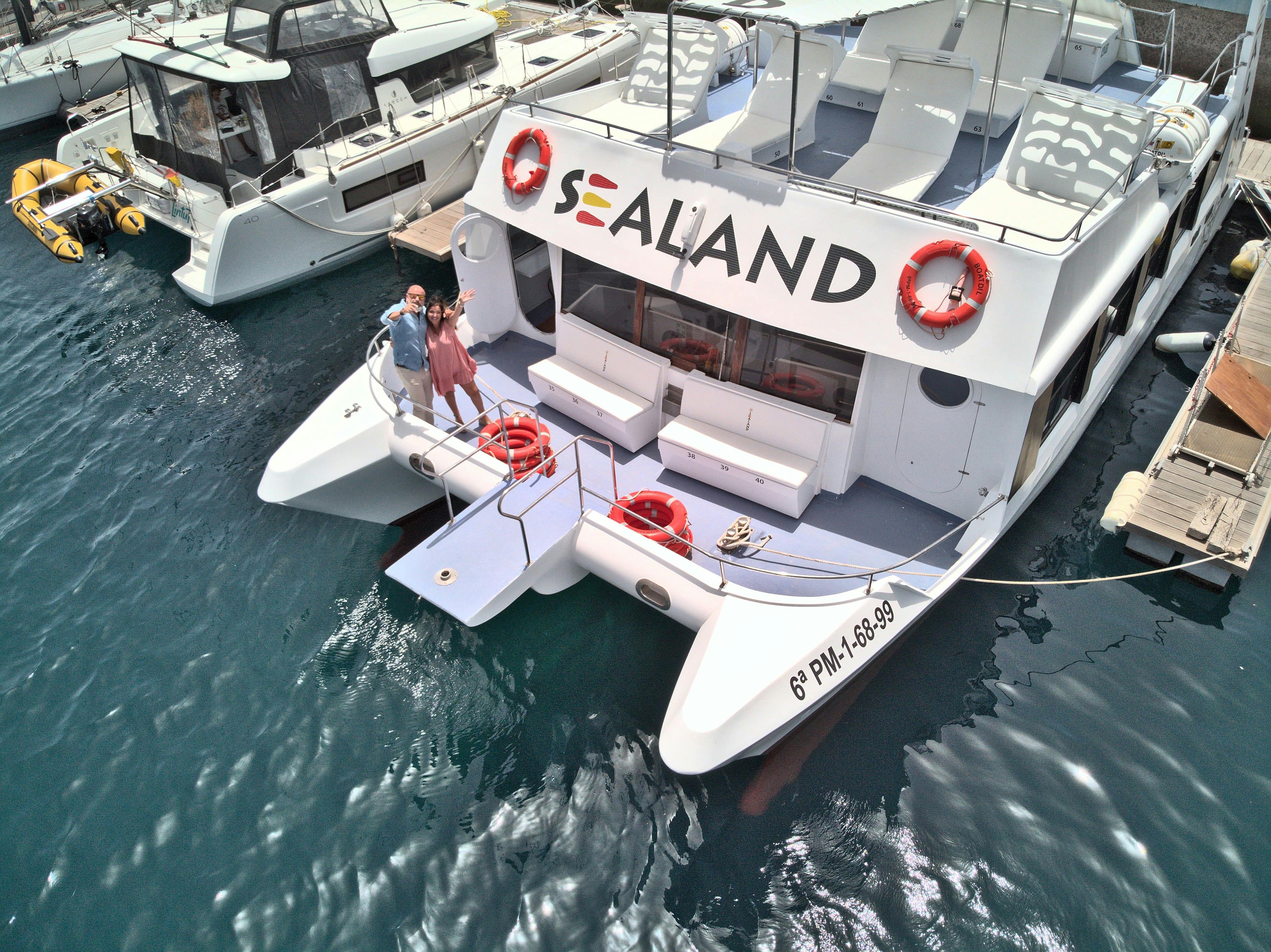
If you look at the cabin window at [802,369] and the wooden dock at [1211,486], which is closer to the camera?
the cabin window at [802,369]

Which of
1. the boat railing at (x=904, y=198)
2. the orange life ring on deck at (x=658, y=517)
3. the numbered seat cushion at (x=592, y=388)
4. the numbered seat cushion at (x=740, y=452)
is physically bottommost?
the orange life ring on deck at (x=658, y=517)

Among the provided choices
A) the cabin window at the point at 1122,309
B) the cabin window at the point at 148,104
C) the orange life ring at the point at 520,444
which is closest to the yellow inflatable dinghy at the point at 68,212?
the cabin window at the point at 148,104

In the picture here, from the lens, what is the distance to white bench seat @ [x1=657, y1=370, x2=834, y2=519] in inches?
295

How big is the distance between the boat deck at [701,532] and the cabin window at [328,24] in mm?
9075

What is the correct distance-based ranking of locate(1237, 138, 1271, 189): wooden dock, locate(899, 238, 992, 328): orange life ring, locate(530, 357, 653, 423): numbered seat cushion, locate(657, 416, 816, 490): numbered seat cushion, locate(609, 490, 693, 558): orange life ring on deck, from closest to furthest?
locate(899, 238, 992, 328): orange life ring, locate(609, 490, 693, 558): orange life ring on deck, locate(657, 416, 816, 490): numbered seat cushion, locate(530, 357, 653, 423): numbered seat cushion, locate(1237, 138, 1271, 189): wooden dock

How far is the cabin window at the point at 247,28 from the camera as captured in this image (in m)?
14.3

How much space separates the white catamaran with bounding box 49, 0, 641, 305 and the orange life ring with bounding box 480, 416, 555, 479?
7.37m

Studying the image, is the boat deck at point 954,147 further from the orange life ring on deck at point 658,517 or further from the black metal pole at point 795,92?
the orange life ring on deck at point 658,517

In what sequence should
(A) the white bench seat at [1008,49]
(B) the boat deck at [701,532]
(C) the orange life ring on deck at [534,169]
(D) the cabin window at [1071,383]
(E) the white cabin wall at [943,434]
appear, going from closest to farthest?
(B) the boat deck at [701,532] → (E) the white cabin wall at [943,434] → (D) the cabin window at [1071,383] → (C) the orange life ring on deck at [534,169] → (A) the white bench seat at [1008,49]

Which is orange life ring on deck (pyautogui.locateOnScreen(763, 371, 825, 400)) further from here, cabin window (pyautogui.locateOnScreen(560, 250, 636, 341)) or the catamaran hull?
the catamaran hull

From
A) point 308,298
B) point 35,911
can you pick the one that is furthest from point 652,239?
point 308,298

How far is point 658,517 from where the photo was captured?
7.52 m

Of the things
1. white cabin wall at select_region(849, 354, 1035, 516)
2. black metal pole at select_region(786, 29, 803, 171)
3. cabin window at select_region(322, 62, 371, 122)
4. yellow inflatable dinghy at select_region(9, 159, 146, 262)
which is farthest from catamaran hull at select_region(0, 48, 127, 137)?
white cabin wall at select_region(849, 354, 1035, 516)

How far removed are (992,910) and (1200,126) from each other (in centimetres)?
745
